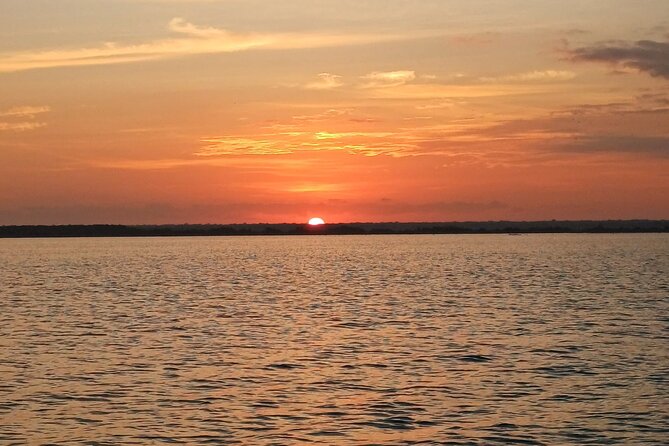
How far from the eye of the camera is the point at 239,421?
25984mm

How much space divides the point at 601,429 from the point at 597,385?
622 cm

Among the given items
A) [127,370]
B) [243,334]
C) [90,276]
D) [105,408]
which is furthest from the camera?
[90,276]

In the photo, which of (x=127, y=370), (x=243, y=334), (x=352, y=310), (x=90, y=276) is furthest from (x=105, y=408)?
(x=90, y=276)

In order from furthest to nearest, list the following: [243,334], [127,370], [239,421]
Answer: [243,334], [127,370], [239,421]

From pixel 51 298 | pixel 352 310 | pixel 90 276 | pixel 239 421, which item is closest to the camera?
pixel 239 421

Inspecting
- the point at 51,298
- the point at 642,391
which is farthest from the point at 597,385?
the point at 51,298

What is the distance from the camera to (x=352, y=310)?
5966 centimetres

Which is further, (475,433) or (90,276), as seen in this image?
(90,276)

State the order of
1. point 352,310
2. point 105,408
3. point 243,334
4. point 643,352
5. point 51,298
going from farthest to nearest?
point 51,298 < point 352,310 < point 243,334 < point 643,352 < point 105,408

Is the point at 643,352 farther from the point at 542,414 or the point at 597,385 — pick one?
the point at 542,414

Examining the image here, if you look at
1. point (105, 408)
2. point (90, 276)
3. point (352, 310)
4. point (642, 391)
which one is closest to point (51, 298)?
point (352, 310)

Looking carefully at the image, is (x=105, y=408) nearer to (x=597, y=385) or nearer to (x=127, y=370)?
(x=127, y=370)

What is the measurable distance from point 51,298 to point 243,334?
2900 centimetres

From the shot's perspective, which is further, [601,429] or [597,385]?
[597,385]
